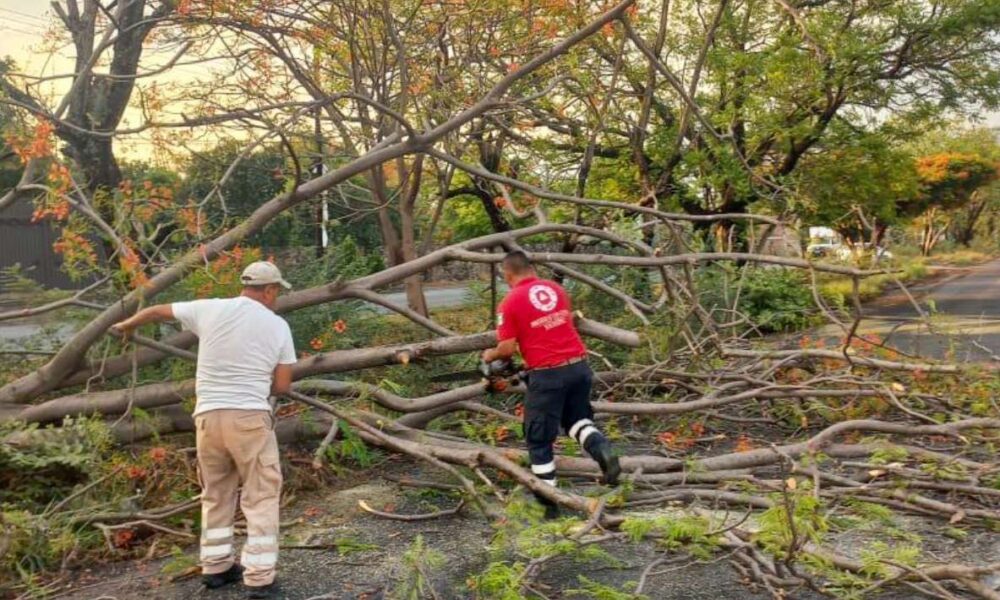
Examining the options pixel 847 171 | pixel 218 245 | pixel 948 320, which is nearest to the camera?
pixel 218 245

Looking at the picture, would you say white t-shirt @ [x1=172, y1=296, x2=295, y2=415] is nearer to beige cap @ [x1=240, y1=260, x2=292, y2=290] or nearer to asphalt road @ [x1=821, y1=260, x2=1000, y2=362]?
beige cap @ [x1=240, y1=260, x2=292, y2=290]

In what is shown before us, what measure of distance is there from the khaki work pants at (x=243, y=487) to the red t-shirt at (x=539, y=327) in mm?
1598

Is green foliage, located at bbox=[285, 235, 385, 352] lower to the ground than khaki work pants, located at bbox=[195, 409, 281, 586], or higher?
higher

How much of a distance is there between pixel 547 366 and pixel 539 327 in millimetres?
236

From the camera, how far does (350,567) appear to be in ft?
15.0

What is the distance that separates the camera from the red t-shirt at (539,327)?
5.32m

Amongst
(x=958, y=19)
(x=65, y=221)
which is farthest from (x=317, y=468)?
(x=958, y=19)

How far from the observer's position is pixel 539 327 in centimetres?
533

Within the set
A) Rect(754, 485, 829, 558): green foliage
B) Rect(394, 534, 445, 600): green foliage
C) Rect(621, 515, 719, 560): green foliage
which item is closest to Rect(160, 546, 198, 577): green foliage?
Rect(394, 534, 445, 600): green foliage

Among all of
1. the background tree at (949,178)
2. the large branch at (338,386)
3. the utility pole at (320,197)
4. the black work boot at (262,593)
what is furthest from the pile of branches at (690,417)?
the background tree at (949,178)

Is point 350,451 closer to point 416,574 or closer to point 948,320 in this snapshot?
point 416,574

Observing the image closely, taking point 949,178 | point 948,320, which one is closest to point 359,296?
point 948,320

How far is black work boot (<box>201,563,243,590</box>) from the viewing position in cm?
432

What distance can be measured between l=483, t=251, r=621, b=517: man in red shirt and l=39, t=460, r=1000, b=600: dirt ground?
23.4 inches
